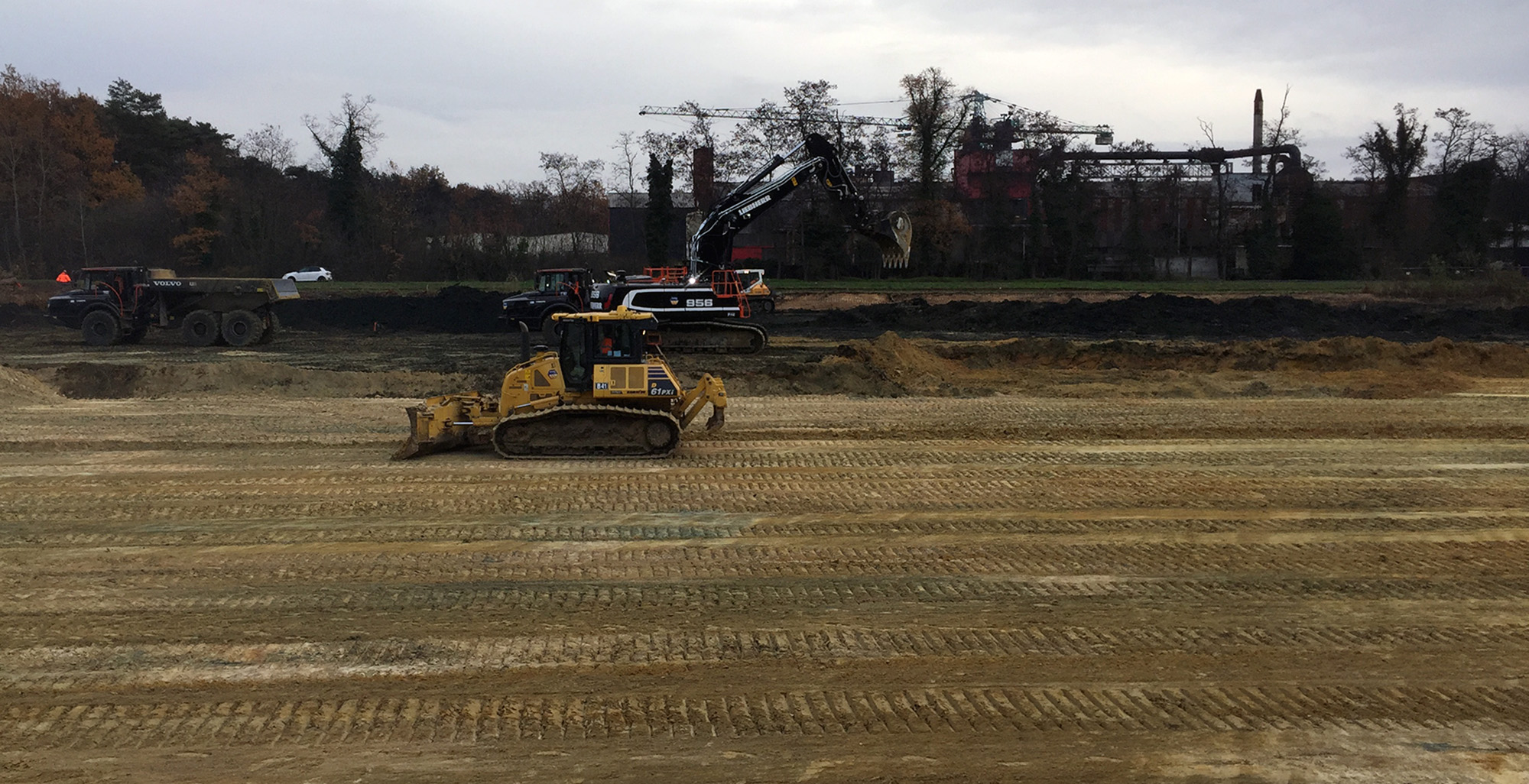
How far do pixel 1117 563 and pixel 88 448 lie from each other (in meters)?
11.4

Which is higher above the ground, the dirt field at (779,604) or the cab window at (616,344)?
the cab window at (616,344)

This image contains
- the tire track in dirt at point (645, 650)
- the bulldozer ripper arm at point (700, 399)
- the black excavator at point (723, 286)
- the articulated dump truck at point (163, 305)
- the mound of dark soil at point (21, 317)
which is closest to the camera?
the tire track in dirt at point (645, 650)

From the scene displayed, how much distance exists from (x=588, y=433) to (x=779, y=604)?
514 cm

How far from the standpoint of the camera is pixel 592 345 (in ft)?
39.0

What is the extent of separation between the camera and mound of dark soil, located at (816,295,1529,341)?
1040 inches

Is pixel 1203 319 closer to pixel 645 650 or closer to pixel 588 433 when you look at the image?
pixel 588 433

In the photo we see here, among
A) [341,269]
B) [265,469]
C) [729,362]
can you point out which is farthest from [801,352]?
[341,269]

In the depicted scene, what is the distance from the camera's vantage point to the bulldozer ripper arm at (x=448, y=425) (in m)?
11.9

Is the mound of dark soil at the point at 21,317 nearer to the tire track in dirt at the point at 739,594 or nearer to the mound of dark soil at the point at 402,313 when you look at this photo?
the mound of dark soil at the point at 402,313

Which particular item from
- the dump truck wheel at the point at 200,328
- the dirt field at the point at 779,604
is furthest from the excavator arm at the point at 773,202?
the dump truck wheel at the point at 200,328

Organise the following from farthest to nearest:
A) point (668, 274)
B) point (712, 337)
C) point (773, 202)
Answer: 1. point (668, 274)
2. point (773, 202)
3. point (712, 337)

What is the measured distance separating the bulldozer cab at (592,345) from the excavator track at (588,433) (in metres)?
0.34

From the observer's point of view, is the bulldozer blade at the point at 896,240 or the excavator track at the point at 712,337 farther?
the excavator track at the point at 712,337

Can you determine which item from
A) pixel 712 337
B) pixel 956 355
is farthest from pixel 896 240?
pixel 712 337
